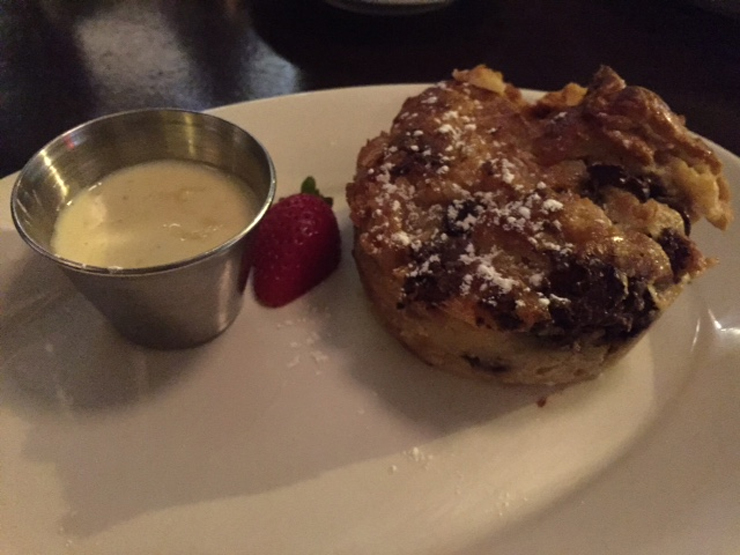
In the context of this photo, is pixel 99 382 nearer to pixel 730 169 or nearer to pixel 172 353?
pixel 172 353

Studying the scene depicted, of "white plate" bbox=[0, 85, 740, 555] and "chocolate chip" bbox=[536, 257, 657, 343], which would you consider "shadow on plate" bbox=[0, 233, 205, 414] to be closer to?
"white plate" bbox=[0, 85, 740, 555]

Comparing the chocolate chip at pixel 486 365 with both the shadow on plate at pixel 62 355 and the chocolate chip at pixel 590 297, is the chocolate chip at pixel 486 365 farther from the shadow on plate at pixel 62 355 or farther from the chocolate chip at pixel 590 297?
the shadow on plate at pixel 62 355

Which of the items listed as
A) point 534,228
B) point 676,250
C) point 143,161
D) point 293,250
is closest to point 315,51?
point 143,161

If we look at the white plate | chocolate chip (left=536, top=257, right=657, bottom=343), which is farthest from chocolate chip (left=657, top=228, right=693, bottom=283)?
the white plate

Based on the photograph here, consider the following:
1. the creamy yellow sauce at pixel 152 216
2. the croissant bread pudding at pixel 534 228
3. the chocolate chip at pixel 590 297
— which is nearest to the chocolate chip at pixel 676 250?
the croissant bread pudding at pixel 534 228

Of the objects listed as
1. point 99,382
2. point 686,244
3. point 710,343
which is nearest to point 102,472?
point 99,382

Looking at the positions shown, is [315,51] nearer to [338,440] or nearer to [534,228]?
[534,228]
